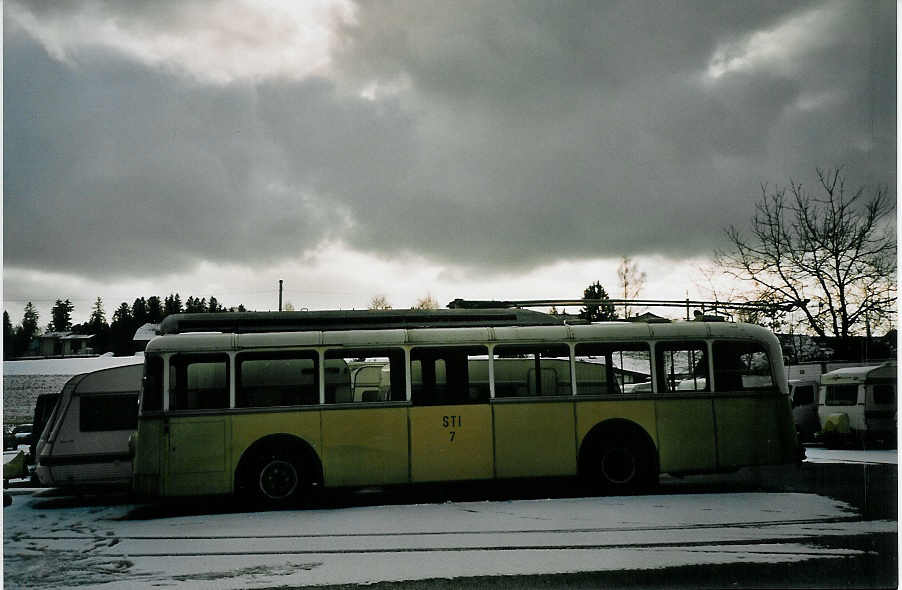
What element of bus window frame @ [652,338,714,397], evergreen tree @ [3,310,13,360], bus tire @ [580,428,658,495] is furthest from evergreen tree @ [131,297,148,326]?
bus window frame @ [652,338,714,397]

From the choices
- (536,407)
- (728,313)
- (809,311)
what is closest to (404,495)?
(536,407)

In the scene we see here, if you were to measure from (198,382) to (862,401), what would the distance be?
7.17 m

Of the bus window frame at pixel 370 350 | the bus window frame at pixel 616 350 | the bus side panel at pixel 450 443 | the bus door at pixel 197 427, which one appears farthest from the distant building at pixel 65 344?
the bus window frame at pixel 616 350

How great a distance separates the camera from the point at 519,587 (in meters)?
5.96

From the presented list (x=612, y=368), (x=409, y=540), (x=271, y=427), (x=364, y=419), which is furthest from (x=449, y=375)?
(x=409, y=540)

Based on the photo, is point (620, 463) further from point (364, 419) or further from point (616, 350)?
point (364, 419)

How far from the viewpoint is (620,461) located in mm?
8828

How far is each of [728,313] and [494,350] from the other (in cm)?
298

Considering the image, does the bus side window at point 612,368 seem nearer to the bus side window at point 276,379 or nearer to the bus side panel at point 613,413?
the bus side panel at point 613,413

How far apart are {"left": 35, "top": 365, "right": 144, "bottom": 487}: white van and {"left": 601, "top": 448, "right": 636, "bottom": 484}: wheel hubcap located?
5642 mm

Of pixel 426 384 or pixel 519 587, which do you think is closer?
pixel 519 587

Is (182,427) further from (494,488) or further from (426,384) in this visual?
(494,488)

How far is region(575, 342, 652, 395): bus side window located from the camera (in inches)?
350

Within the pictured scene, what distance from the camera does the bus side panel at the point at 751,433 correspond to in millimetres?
8883
